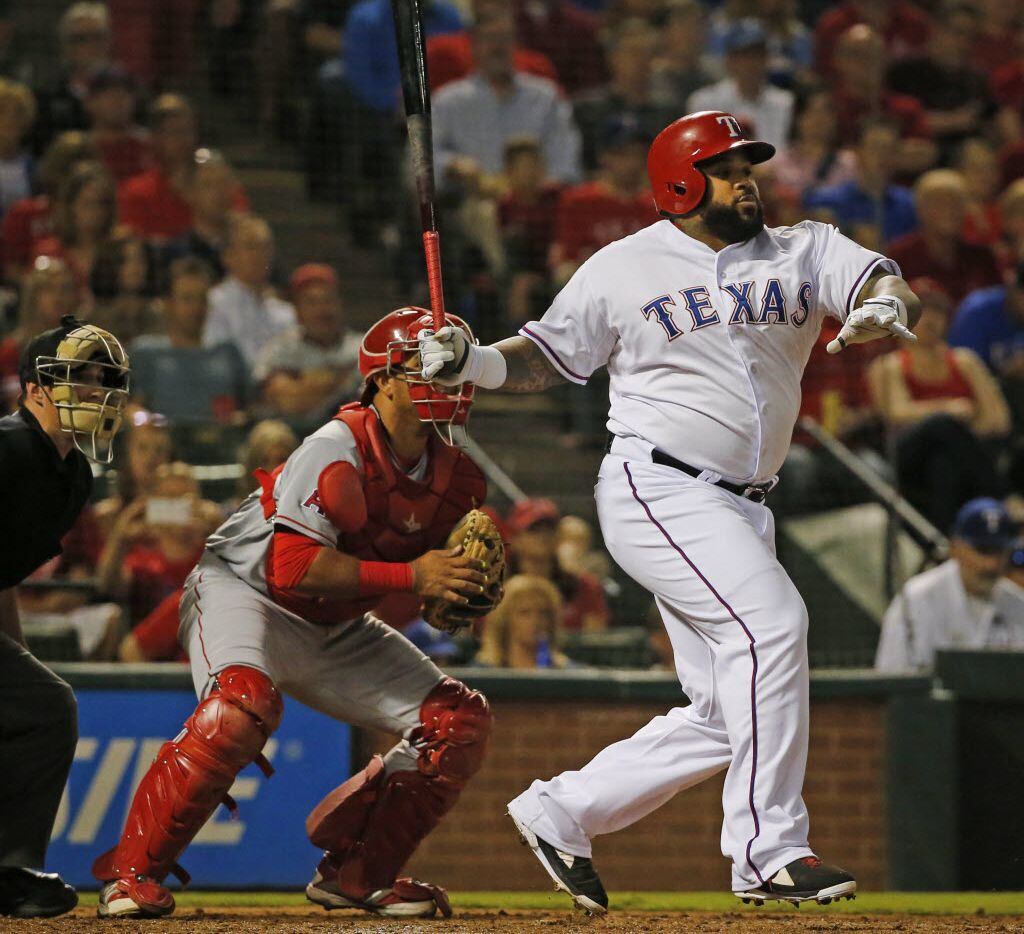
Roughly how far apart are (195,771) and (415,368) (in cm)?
115

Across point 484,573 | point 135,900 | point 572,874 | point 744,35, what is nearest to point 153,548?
point 135,900

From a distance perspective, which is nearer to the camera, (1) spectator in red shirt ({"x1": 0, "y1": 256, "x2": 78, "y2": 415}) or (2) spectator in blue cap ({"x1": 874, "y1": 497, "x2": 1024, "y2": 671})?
(2) spectator in blue cap ({"x1": 874, "y1": 497, "x2": 1024, "y2": 671})

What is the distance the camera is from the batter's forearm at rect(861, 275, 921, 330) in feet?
13.1

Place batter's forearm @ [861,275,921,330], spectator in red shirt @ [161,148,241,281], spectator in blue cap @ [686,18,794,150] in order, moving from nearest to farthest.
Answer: batter's forearm @ [861,275,921,330]
spectator in red shirt @ [161,148,241,281]
spectator in blue cap @ [686,18,794,150]

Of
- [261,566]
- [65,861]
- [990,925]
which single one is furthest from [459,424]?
[65,861]

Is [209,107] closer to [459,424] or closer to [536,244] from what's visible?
[536,244]

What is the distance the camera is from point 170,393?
23.9 ft

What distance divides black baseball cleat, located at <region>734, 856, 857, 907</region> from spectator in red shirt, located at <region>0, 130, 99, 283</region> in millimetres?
5207

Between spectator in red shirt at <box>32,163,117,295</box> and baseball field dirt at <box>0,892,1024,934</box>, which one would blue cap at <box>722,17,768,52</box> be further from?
baseball field dirt at <box>0,892,1024,934</box>

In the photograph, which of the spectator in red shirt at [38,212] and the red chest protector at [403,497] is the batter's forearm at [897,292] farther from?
the spectator in red shirt at [38,212]

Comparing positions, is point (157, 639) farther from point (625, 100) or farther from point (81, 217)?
point (625, 100)

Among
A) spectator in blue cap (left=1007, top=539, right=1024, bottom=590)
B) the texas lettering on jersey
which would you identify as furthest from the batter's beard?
spectator in blue cap (left=1007, top=539, right=1024, bottom=590)

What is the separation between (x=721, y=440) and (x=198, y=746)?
1482 mm

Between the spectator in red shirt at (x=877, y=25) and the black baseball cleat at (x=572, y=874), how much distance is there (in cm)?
699
